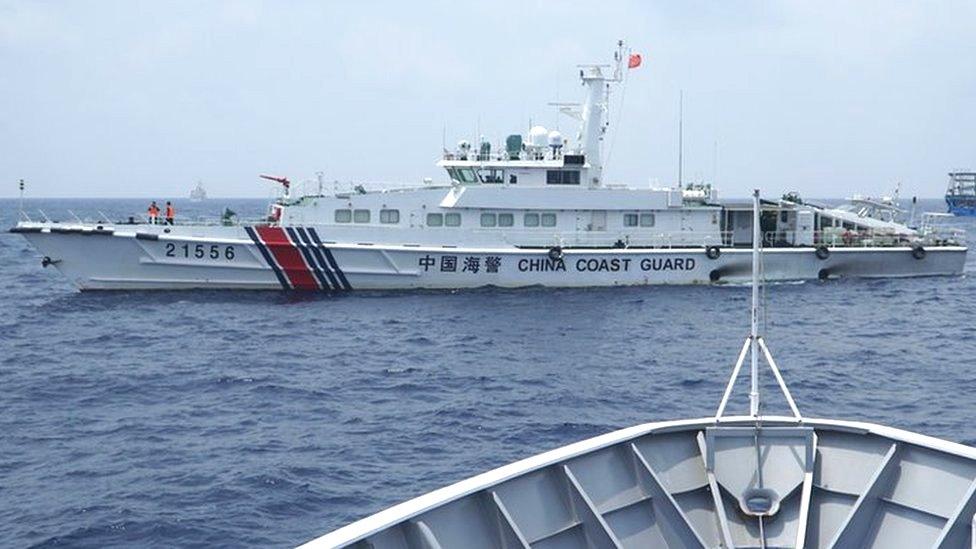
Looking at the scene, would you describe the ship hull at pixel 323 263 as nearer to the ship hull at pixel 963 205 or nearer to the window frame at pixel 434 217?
the window frame at pixel 434 217

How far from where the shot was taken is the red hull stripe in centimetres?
3311

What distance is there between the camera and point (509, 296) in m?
34.3

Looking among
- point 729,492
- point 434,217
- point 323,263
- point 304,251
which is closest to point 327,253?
point 323,263

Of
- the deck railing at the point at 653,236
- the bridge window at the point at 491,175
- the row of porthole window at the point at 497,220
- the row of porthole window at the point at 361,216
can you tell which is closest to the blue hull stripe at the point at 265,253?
the deck railing at the point at 653,236

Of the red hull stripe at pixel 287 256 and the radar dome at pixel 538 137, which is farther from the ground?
the radar dome at pixel 538 137

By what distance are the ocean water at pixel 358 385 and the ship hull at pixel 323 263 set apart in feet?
2.04

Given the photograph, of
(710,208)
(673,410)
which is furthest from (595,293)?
(673,410)

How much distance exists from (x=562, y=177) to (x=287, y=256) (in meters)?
10.2

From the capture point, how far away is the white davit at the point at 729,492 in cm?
820

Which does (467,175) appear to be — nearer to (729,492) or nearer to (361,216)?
(361,216)

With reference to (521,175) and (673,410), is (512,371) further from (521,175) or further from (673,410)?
(521,175)

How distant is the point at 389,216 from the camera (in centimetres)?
3509

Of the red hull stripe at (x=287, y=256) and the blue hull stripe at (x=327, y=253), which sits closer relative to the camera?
the red hull stripe at (x=287, y=256)

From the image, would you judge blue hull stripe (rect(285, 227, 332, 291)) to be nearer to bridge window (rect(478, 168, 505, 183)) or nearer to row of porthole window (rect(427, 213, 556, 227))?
row of porthole window (rect(427, 213, 556, 227))
